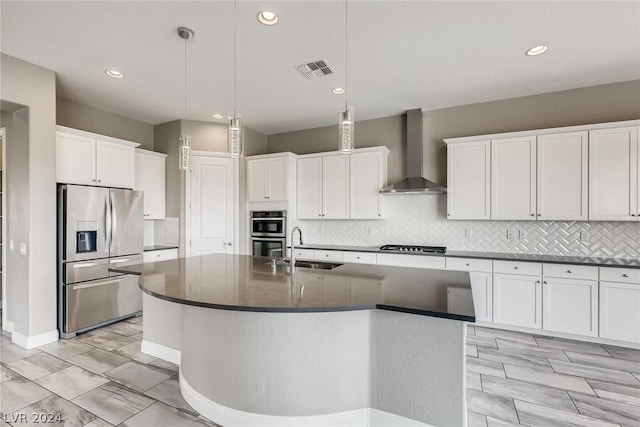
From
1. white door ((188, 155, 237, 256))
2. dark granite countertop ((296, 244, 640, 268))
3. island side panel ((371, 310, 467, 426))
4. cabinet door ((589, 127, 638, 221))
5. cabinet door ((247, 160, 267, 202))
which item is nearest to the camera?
island side panel ((371, 310, 467, 426))

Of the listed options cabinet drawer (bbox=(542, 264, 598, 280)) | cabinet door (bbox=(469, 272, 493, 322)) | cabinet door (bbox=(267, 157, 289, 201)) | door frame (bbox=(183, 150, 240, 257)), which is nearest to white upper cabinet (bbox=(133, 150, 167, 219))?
door frame (bbox=(183, 150, 240, 257))

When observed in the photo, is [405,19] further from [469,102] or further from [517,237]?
[517,237]

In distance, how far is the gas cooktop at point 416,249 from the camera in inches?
159

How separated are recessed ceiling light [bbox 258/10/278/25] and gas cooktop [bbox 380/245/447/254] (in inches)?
121

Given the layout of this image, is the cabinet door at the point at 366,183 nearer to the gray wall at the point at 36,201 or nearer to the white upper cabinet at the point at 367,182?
the white upper cabinet at the point at 367,182

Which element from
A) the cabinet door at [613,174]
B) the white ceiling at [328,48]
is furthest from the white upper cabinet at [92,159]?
the cabinet door at [613,174]

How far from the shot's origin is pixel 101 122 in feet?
14.2

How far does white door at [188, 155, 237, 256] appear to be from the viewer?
187 inches

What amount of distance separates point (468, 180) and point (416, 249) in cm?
117

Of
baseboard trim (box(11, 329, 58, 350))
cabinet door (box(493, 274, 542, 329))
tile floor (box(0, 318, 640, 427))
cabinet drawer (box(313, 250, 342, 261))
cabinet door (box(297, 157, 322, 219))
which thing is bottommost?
tile floor (box(0, 318, 640, 427))

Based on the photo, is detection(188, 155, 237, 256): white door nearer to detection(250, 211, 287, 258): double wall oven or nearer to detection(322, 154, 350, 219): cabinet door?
detection(250, 211, 287, 258): double wall oven

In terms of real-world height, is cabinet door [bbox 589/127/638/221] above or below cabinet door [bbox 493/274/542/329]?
above

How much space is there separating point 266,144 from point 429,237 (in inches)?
137

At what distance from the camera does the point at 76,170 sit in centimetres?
351
